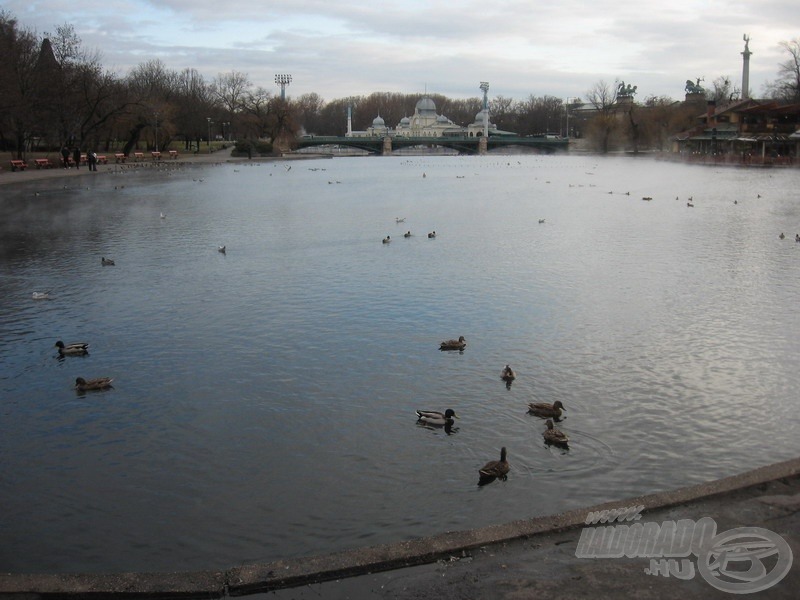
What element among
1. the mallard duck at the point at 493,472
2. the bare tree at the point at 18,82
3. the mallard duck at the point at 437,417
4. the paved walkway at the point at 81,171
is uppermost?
the bare tree at the point at 18,82

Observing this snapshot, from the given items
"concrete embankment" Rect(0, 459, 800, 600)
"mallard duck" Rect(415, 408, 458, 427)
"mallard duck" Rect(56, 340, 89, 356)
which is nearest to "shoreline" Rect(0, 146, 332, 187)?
"mallard duck" Rect(56, 340, 89, 356)

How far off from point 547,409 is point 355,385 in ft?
9.65

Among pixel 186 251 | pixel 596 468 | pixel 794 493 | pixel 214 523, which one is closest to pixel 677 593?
pixel 794 493

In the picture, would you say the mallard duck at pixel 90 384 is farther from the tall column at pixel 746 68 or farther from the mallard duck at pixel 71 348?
the tall column at pixel 746 68

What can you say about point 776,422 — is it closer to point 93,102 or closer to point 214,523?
point 214,523

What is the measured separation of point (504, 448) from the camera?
8656 millimetres

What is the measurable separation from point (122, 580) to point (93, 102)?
6355 cm

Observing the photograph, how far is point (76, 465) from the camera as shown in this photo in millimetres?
8961

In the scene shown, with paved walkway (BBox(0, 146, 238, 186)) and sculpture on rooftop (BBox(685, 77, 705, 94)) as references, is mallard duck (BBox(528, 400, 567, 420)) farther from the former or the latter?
sculpture on rooftop (BBox(685, 77, 705, 94))

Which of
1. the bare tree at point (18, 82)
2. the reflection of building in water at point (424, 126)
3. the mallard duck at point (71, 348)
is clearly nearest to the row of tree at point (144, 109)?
the bare tree at point (18, 82)

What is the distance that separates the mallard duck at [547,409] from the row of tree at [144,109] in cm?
4184

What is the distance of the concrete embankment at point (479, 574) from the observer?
232 inches

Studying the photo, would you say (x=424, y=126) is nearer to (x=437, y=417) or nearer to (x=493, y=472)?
(x=437, y=417)

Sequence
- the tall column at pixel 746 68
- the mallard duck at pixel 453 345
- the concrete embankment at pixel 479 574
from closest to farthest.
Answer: the concrete embankment at pixel 479 574 < the mallard duck at pixel 453 345 < the tall column at pixel 746 68
